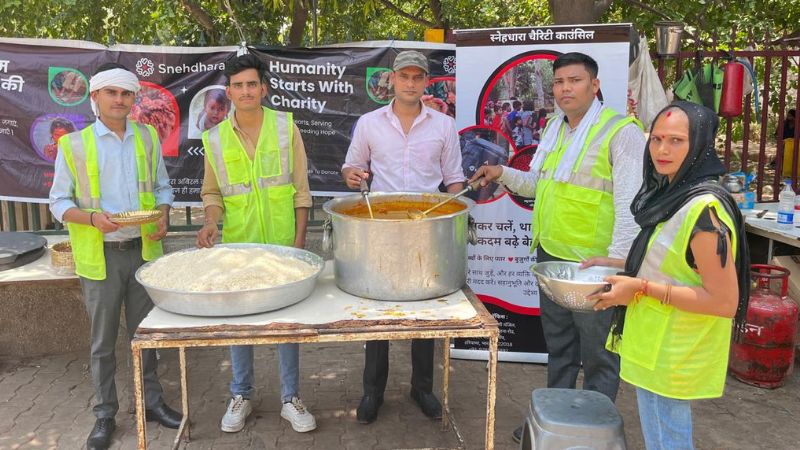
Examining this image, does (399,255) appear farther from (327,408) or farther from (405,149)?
(327,408)

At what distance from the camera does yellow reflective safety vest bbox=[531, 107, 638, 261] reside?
287 centimetres

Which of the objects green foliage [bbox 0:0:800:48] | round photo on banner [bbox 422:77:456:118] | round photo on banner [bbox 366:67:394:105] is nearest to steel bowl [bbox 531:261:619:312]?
round photo on banner [bbox 422:77:456:118]

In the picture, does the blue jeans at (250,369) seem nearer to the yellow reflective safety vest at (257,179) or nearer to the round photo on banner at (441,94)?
the yellow reflective safety vest at (257,179)

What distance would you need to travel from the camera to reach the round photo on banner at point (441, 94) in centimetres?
474

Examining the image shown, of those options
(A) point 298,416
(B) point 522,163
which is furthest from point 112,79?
(B) point 522,163

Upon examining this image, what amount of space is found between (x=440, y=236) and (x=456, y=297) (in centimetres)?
35

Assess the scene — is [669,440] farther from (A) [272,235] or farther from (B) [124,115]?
(B) [124,115]

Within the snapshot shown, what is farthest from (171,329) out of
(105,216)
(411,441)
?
(411,441)

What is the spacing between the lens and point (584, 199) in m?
2.91

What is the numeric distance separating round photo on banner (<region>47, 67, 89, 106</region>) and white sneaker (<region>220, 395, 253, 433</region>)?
8.73 ft

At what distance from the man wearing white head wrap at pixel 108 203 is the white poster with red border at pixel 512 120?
1955mm

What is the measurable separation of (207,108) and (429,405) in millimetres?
2705

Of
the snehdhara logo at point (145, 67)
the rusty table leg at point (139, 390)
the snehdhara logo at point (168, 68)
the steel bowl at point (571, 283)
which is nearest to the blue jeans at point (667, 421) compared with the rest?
the steel bowl at point (571, 283)

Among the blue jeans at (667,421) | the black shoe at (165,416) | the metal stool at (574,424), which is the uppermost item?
the blue jeans at (667,421)
